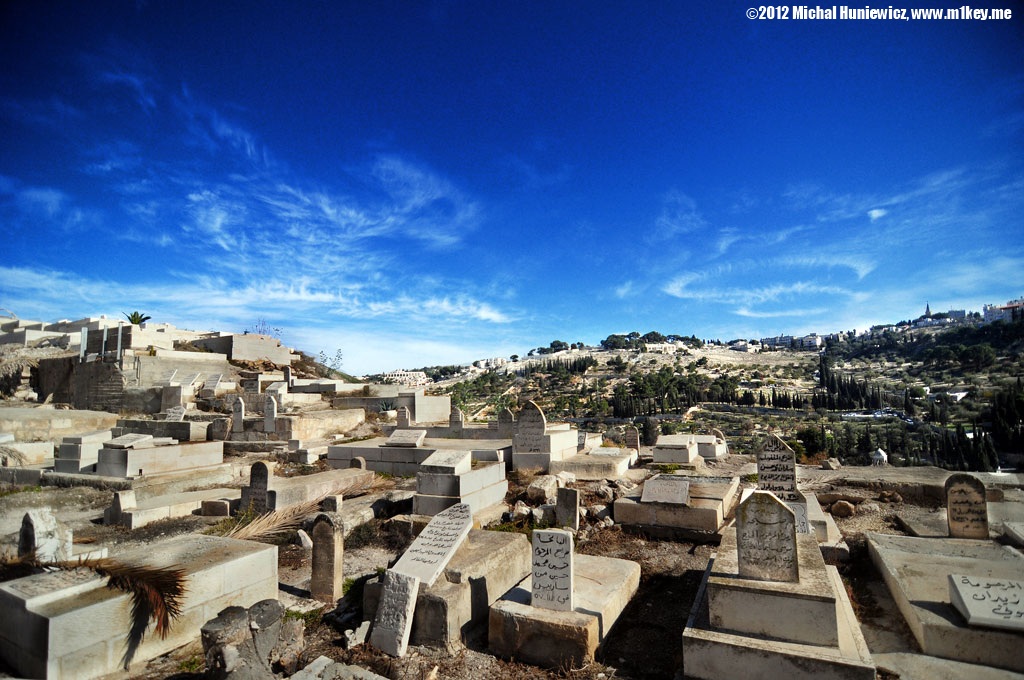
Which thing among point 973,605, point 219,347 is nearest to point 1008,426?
point 973,605

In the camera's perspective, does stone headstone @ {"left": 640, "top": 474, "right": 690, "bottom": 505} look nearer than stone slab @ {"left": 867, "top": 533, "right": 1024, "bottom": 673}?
No

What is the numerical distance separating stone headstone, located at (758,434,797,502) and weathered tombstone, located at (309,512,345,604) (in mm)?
6435

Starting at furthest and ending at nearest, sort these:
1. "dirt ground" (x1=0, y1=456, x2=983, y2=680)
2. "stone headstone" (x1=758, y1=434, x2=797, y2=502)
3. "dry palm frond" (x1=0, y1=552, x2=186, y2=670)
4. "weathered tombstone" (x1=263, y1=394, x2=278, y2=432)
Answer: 1. "weathered tombstone" (x1=263, y1=394, x2=278, y2=432)
2. "stone headstone" (x1=758, y1=434, x2=797, y2=502)
3. "dirt ground" (x1=0, y1=456, x2=983, y2=680)
4. "dry palm frond" (x1=0, y1=552, x2=186, y2=670)

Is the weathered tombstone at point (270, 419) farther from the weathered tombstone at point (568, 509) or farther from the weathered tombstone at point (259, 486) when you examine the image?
the weathered tombstone at point (568, 509)

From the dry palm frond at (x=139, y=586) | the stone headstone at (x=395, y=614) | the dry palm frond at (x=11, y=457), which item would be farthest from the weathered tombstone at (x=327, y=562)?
the dry palm frond at (x=11, y=457)

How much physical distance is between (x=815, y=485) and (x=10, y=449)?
21.4 meters

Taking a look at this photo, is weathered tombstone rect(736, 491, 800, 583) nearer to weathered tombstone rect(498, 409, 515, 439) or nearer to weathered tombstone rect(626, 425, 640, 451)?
weathered tombstone rect(498, 409, 515, 439)

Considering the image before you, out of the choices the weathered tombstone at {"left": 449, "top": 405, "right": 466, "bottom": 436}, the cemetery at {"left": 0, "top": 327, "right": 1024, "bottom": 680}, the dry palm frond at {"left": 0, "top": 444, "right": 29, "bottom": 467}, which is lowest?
the cemetery at {"left": 0, "top": 327, "right": 1024, "bottom": 680}

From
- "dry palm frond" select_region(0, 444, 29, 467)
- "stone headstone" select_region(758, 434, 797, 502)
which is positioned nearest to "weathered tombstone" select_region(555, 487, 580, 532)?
"stone headstone" select_region(758, 434, 797, 502)

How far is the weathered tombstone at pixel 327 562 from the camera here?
6.16 metres

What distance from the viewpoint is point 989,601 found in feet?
14.3

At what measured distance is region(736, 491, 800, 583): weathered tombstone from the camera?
4.54m

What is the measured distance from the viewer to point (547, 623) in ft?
16.1

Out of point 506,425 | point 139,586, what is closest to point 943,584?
point 139,586
